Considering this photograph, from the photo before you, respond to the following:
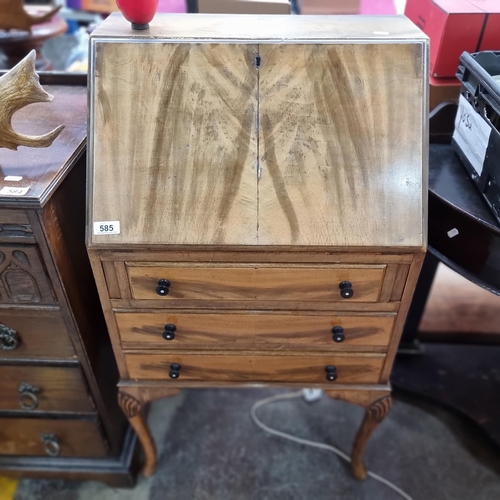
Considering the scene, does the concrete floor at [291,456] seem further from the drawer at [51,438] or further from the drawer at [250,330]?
the drawer at [250,330]

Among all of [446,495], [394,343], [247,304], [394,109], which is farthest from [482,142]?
[446,495]

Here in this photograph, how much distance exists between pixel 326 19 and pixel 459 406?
49.9 inches

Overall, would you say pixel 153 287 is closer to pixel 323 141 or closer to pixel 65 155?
pixel 65 155

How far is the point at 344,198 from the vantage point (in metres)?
0.89

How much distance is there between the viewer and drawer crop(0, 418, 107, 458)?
1280mm

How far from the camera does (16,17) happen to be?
1506 millimetres

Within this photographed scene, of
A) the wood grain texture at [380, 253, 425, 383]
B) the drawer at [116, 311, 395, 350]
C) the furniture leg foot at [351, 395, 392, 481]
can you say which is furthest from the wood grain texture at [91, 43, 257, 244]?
the furniture leg foot at [351, 395, 392, 481]

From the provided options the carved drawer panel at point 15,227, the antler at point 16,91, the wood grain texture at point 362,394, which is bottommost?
the wood grain texture at point 362,394

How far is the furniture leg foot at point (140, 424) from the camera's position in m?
1.19

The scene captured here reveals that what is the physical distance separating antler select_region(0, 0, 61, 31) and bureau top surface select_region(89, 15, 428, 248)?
0.85 meters

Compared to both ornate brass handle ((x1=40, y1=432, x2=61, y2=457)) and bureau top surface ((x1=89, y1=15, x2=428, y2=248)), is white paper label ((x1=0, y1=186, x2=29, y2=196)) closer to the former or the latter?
bureau top surface ((x1=89, y1=15, x2=428, y2=248))

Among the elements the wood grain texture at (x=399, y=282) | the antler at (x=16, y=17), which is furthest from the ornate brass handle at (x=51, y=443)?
the antler at (x=16, y=17)

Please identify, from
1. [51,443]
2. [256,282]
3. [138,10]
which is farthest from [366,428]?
[138,10]

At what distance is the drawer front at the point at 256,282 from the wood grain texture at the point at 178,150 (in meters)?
0.08
